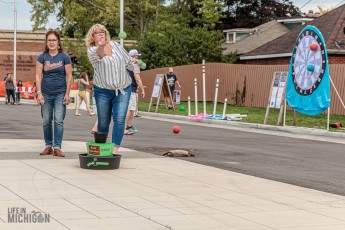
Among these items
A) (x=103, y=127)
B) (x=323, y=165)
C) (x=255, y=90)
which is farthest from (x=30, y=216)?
(x=255, y=90)

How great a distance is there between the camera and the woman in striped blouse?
1212cm

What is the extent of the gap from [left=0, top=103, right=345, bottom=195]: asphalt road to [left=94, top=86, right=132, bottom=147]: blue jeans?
5.62ft

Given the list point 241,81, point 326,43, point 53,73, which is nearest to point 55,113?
point 53,73

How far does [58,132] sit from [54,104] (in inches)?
17.4

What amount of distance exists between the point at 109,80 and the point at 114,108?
426 millimetres

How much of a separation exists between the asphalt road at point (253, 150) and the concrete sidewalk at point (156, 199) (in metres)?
0.83

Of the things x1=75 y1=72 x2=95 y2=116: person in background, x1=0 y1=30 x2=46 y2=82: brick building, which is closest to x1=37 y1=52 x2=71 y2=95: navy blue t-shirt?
x1=75 y1=72 x2=95 y2=116: person in background

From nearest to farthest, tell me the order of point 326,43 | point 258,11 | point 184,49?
1. point 326,43
2. point 184,49
3. point 258,11

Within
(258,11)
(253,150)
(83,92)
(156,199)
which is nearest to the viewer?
(156,199)

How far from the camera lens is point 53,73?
1291 centimetres

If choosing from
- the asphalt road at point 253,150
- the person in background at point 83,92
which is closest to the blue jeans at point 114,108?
the asphalt road at point 253,150

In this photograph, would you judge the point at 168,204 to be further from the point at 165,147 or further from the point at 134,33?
the point at 134,33

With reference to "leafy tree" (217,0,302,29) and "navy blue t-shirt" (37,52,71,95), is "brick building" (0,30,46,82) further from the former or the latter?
"navy blue t-shirt" (37,52,71,95)

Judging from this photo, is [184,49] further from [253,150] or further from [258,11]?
[253,150]
